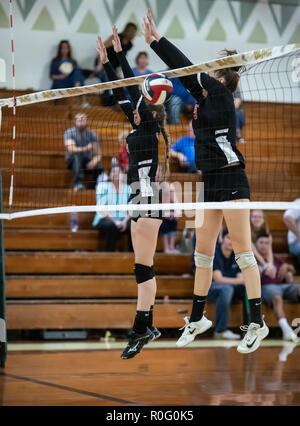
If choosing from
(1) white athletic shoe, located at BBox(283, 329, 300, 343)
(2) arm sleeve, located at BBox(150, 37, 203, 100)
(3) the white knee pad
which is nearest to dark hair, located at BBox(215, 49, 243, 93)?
(2) arm sleeve, located at BBox(150, 37, 203, 100)

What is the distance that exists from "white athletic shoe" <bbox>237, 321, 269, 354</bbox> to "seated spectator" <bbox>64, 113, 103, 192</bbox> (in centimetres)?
474

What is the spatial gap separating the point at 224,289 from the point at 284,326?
0.94 meters

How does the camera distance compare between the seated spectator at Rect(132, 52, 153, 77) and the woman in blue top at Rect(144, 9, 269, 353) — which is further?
the seated spectator at Rect(132, 52, 153, 77)

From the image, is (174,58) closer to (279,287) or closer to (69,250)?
(279,287)

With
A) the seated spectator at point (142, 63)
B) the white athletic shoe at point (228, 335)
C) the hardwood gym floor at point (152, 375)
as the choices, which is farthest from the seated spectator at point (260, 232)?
the seated spectator at point (142, 63)

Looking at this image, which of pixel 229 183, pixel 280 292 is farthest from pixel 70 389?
pixel 280 292

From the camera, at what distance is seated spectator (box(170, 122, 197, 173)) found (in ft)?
28.0

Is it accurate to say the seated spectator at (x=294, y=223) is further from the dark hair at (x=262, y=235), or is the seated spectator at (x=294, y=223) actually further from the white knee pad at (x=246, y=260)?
the white knee pad at (x=246, y=260)

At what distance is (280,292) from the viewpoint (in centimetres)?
920

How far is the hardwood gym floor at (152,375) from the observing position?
612 cm

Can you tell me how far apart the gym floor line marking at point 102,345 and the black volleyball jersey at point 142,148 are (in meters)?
3.57

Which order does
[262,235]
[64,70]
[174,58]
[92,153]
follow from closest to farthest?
[174,58]
[262,235]
[92,153]
[64,70]

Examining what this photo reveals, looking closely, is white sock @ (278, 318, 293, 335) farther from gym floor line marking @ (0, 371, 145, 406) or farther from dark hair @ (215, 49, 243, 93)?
dark hair @ (215, 49, 243, 93)

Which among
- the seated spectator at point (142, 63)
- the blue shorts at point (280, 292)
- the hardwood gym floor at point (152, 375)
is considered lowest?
the hardwood gym floor at point (152, 375)
